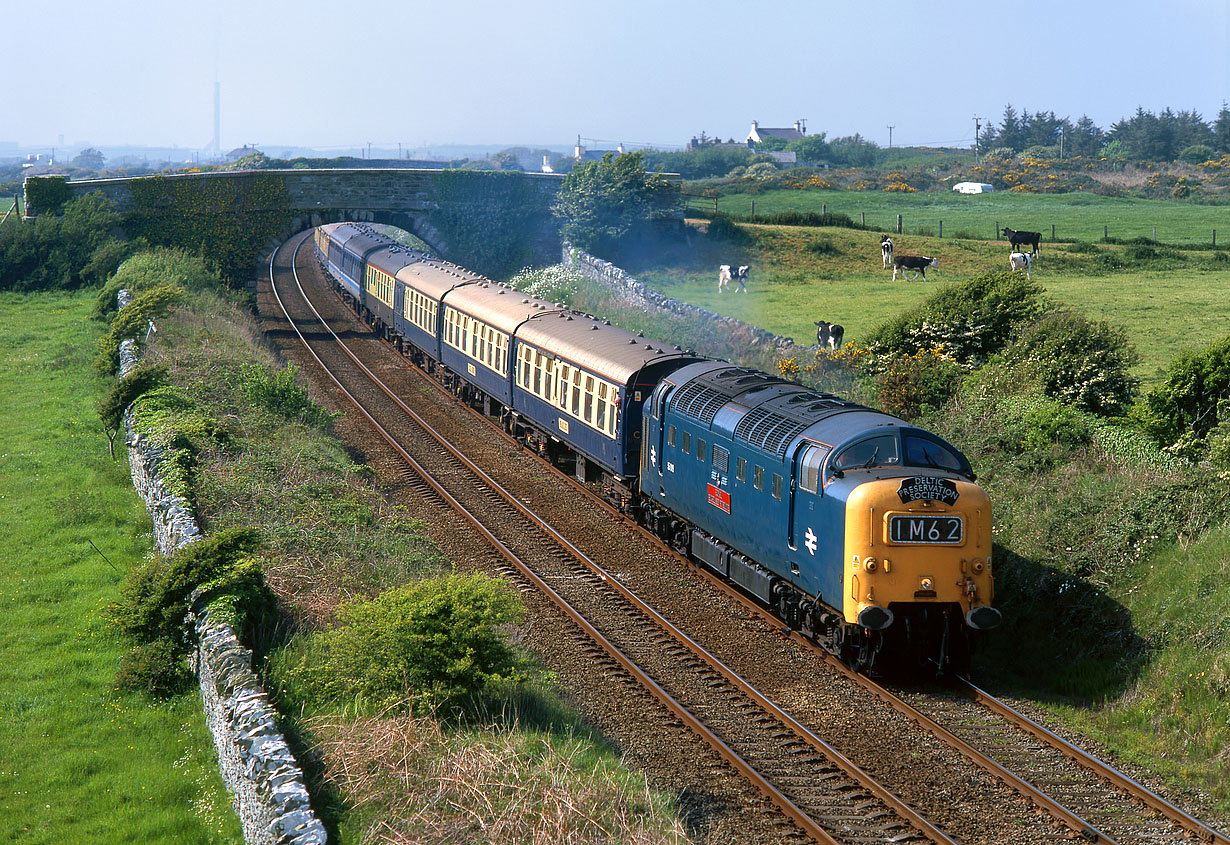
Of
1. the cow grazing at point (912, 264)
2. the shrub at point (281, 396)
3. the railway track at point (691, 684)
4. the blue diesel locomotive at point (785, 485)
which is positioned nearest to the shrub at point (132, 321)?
the shrub at point (281, 396)

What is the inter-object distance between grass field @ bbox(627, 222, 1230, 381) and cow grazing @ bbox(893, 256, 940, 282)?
1.59 ft

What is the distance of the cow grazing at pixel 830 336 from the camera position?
31438mm

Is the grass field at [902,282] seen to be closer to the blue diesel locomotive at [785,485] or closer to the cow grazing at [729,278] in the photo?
the cow grazing at [729,278]

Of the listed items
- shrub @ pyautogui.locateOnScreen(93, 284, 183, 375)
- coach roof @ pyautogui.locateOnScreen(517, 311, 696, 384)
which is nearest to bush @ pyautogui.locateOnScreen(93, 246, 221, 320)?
shrub @ pyautogui.locateOnScreen(93, 284, 183, 375)

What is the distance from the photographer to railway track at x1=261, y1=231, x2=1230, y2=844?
10.7 metres

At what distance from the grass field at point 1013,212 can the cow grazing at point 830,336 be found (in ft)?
91.9

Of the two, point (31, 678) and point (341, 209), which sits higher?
point (341, 209)

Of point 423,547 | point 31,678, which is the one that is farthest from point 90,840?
point 423,547

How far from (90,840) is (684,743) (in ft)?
21.1

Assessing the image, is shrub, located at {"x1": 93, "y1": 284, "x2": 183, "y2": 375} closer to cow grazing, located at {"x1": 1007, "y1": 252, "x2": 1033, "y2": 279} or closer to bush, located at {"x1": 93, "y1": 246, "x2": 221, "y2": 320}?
bush, located at {"x1": 93, "y1": 246, "x2": 221, "y2": 320}

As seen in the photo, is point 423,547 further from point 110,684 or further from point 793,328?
point 793,328

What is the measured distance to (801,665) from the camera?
49.6ft

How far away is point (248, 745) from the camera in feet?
33.2

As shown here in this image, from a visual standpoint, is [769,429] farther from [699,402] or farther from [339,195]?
[339,195]
